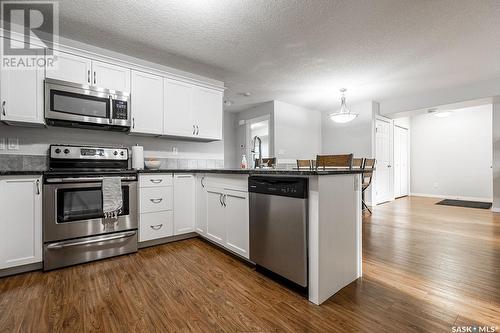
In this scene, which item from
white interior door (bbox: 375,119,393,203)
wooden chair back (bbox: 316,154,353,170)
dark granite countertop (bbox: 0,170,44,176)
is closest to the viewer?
dark granite countertop (bbox: 0,170,44,176)

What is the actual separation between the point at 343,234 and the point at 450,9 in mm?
2375

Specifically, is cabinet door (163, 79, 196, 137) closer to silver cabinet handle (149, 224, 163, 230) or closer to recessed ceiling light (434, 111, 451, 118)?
silver cabinet handle (149, 224, 163, 230)

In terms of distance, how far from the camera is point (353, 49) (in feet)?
9.52

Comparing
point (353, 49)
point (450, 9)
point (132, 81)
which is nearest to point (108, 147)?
point (132, 81)

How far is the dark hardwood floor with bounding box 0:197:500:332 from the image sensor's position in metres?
1.34

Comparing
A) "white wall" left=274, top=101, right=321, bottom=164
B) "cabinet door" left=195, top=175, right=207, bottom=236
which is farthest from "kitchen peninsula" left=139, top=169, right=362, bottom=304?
"white wall" left=274, top=101, right=321, bottom=164

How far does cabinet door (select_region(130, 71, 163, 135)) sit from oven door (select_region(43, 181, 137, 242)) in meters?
0.85

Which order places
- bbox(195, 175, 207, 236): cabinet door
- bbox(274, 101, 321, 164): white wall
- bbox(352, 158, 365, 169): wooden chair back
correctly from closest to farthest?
bbox(195, 175, 207, 236): cabinet door
bbox(352, 158, 365, 169): wooden chair back
bbox(274, 101, 321, 164): white wall

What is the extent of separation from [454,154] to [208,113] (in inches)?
270

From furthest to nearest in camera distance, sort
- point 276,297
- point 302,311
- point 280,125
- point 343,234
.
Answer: point 280,125 < point 343,234 < point 276,297 < point 302,311

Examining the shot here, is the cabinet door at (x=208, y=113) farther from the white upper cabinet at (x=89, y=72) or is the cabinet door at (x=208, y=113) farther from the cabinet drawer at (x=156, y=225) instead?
the cabinet drawer at (x=156, y=225)

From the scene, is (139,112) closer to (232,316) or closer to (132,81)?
(132,81)

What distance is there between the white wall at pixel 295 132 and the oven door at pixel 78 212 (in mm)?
3493
